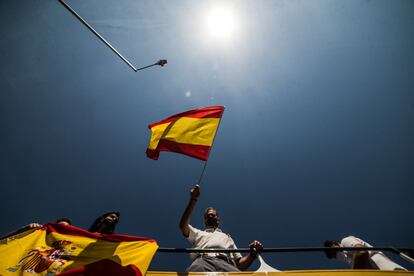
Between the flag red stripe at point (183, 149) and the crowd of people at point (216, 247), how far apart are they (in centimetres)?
94

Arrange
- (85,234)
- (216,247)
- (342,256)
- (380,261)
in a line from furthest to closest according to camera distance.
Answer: (342,256) < (216,247) < (85,234) < (380,261)

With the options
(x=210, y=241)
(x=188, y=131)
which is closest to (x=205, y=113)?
(x=188, y=131)

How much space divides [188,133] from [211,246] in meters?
2.61

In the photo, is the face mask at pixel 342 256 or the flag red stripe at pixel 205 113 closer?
the face mask at pixel 342 256

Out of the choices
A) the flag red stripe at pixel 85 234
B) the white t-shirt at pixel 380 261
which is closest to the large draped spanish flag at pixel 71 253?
the flag red stripe at pixel 85 234

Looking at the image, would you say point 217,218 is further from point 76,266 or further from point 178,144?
point 76,266

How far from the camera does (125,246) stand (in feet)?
11.1

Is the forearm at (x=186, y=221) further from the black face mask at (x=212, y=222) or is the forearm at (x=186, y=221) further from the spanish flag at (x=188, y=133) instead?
the spanish flag at (x=188, y=133)

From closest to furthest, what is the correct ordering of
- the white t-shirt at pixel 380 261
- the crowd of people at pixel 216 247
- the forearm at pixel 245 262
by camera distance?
the white t-shirt at pixel 380 261
the crowd of people at pixel 216 247
the forearm at pixel 245 262

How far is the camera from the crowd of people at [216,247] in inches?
130

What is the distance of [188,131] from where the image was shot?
5.41 m

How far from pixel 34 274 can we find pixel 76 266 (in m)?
0.47

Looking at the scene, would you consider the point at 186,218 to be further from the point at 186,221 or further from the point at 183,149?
the point at 183,149

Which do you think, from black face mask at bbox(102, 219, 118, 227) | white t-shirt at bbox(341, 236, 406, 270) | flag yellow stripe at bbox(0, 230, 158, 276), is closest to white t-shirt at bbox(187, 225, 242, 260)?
flag yellow stripe at bbox(0, 230, 158, 276)
